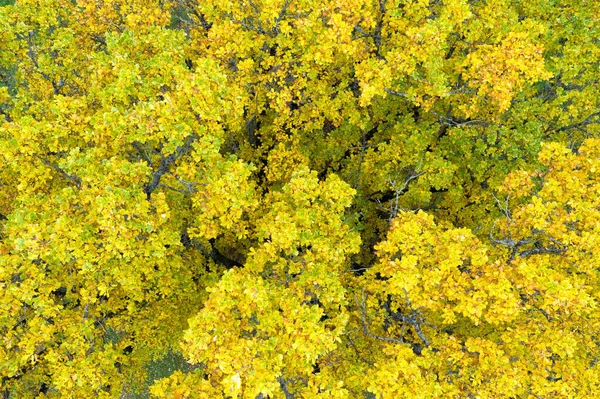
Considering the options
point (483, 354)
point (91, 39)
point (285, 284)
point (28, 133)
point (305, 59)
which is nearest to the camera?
point (28, 133)

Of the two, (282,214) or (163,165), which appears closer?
(282,214)

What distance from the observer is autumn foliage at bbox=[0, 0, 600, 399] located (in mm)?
9586

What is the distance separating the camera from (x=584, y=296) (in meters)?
9.08

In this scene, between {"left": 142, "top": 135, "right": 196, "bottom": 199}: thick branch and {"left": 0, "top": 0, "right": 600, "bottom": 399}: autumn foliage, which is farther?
{"left": 142, "top": 135, "right": 196, "bottom": 199}: thick branch

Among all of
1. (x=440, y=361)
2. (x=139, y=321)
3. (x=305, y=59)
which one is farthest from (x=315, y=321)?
(x=305, y=59)

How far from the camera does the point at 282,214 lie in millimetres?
10852

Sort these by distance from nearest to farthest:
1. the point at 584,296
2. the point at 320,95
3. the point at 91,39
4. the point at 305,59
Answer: the point at 584,296, the point at 305,59, the point at 320,95, the point at 91,39

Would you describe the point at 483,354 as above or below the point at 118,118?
below

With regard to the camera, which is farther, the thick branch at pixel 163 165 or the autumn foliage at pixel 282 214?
the thick branch at pixel 163 165

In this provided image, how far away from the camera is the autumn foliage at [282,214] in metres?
9.59

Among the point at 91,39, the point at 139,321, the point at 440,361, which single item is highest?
the point at 91,39

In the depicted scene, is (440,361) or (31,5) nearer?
(440,361)

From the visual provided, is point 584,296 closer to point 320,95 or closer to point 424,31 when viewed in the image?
point 424,31

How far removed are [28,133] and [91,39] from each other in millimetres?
8454
